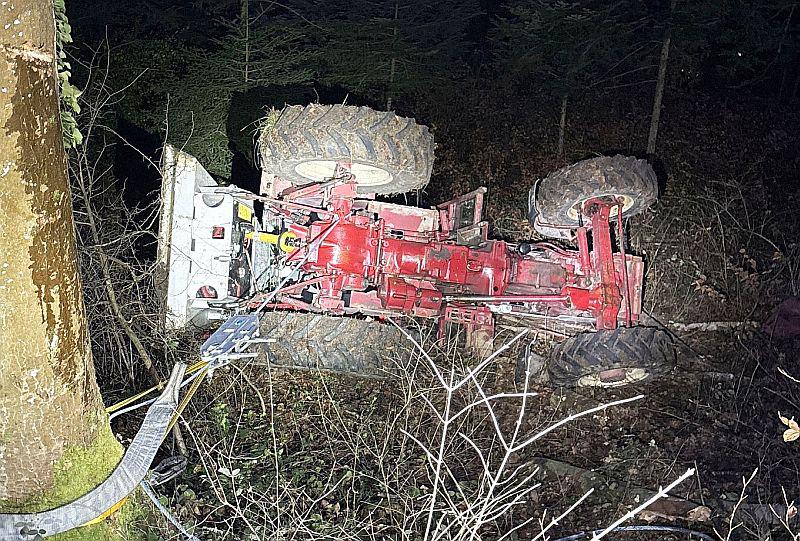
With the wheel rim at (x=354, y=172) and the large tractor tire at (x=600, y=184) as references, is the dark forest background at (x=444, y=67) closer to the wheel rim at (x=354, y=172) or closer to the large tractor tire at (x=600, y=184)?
the wheel rim at (x=354, y=172)

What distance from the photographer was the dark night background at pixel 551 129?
5.41m

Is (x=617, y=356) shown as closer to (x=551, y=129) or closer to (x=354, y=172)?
(x=354, y=172)

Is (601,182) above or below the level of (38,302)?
above

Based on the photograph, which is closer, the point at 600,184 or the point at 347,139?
the point at 347,139

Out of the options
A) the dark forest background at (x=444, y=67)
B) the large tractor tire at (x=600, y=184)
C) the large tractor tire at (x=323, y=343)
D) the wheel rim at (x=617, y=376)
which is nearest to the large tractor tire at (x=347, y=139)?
the large tractor tire at (x=600, y=184)

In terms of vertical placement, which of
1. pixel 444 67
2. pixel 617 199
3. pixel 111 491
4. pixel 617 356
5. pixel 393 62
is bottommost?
pixel 111 491

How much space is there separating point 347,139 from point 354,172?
38.2 inches

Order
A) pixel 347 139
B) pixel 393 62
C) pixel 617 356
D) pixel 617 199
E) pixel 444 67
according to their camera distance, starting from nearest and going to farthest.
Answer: pixel 617 356 → pixel 347 139 → pixel 617 199 → pixel 393 62 → pixel 444 67

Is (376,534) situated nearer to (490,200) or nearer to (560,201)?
(560,201)

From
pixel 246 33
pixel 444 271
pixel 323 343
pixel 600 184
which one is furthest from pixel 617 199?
pixel 246 33

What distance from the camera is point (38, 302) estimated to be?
2457mm

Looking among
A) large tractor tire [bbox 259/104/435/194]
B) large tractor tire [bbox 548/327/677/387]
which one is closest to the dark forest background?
large tractor tire [bbox 259/104/435/194]

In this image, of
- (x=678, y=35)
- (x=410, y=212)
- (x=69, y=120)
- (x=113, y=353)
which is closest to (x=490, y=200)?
(x=678, y=35)

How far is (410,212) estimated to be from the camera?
20.3 feet
